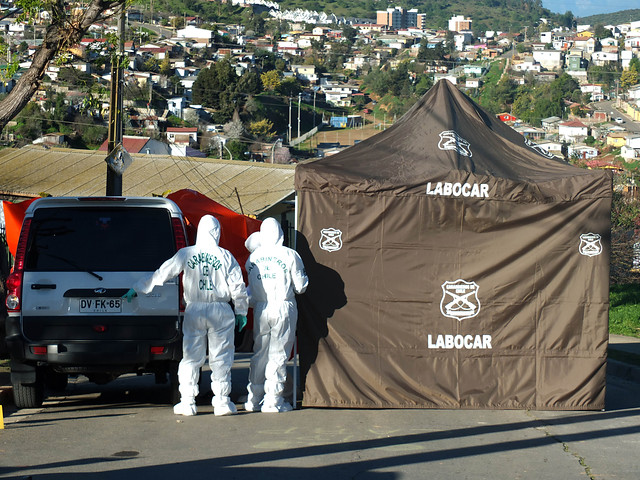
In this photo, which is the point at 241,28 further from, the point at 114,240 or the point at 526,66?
the point at 114,240

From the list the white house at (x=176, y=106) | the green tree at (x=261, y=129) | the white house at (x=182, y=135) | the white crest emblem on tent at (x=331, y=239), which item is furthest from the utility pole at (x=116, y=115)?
the green tree at (x=261, y=129)

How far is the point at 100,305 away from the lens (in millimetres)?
8391

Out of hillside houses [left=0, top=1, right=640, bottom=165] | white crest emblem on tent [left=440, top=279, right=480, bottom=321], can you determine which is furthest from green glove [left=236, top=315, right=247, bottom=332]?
hillside houses [left=0, top=1, right=640, bottom=165]

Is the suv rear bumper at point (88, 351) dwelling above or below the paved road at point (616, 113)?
above

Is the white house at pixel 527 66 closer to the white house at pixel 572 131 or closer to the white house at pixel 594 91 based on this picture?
the white house at pixel 594 91

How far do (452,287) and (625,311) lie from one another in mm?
11359

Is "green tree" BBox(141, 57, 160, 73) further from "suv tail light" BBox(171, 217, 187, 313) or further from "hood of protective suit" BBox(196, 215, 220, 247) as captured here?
"hood of protective suit" BBox(196, 215, 220, 247)

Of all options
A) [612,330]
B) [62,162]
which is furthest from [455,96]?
[62,162]

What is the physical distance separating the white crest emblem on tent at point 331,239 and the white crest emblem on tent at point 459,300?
115 cm

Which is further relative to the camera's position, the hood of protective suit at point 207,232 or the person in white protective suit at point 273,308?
the person in white protective suit at point 273,308

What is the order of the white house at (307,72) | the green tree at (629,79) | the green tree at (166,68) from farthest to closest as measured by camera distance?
the green tree at (629,79) < the white house at (307,72) < the green tree at (166,68)

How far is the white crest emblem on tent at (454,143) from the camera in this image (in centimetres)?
945

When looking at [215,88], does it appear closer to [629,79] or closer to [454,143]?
[454,143]

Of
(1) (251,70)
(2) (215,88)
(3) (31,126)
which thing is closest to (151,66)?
(1) (251,70)
